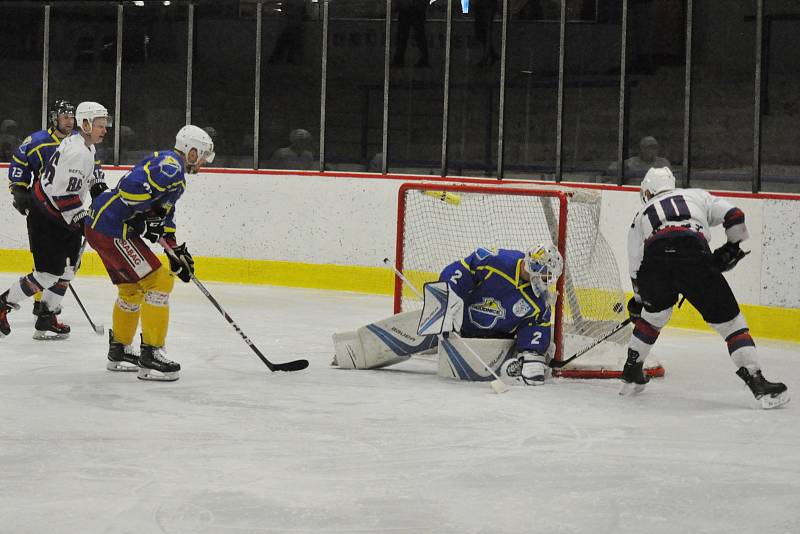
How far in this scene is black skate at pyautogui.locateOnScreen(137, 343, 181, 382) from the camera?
17.7ft

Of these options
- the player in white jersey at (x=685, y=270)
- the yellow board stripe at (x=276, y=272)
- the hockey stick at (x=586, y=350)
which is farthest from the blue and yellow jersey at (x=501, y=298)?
the yellow board stripe at (x=276, y=272)

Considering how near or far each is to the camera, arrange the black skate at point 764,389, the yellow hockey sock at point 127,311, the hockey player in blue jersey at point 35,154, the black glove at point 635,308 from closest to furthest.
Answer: the black skate at point 764,389, the black glove at point 635,308, the yellow hockey sock at point 127,311, the hockey player in blue jersey at point 35,154

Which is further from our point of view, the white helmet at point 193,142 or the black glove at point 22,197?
the black glove at point 22,197

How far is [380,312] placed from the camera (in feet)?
26.5

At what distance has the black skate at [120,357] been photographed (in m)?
5.62

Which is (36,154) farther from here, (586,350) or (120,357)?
(586,350)

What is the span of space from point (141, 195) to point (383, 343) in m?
1.32

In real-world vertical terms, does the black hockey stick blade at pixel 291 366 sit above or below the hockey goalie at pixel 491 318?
below

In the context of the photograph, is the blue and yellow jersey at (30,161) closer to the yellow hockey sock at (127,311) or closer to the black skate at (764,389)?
the yellow hockey sock at (127,311)

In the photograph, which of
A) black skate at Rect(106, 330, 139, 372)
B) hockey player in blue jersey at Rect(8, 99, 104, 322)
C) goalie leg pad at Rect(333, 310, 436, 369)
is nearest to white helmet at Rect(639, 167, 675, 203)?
goalie leg pad at Rect(333, 310, 436, 369)

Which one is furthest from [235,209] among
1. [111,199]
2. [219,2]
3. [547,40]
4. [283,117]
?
[111,199]

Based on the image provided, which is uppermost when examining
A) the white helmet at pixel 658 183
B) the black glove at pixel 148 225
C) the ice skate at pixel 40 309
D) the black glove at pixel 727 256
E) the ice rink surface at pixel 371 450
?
the white helmet at pixel 658 183

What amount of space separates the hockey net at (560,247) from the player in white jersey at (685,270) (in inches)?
23.2

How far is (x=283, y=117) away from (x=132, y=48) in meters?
1.51
